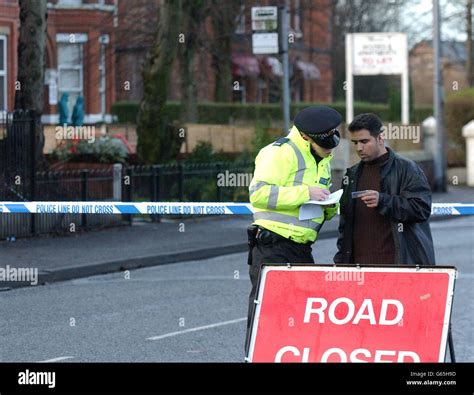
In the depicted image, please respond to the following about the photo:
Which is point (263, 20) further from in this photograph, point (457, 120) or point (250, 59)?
point (250, 59)

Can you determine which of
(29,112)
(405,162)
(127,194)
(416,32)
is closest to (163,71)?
(127,194)

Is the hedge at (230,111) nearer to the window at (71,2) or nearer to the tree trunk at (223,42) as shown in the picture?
the tree trunk at (223,42)

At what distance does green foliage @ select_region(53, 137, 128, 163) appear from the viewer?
24.6 metres

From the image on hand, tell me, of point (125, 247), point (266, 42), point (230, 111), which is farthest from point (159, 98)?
point (230, 111)

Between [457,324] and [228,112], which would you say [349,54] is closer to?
[228,112]

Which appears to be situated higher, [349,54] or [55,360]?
[349,54]

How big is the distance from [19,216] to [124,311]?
22.7 ft

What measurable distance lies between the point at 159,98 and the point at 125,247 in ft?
26.0

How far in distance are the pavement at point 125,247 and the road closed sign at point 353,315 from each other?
8503 millimetres

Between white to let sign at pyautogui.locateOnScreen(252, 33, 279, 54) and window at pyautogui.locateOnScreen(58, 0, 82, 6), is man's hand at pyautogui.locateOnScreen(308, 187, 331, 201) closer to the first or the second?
white to let sign at pyautogui.locateOnScreen(252, 33, 279, 54)

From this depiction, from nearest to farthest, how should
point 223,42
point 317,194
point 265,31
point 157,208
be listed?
1. point 317,194
2. point 157,208
3. point 265,31
4. point 223,42

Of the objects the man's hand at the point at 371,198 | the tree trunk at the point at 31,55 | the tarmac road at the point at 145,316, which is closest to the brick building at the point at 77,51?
the tree trunk at the point at 31,55

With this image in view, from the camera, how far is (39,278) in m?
15.3

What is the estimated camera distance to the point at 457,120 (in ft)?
119
